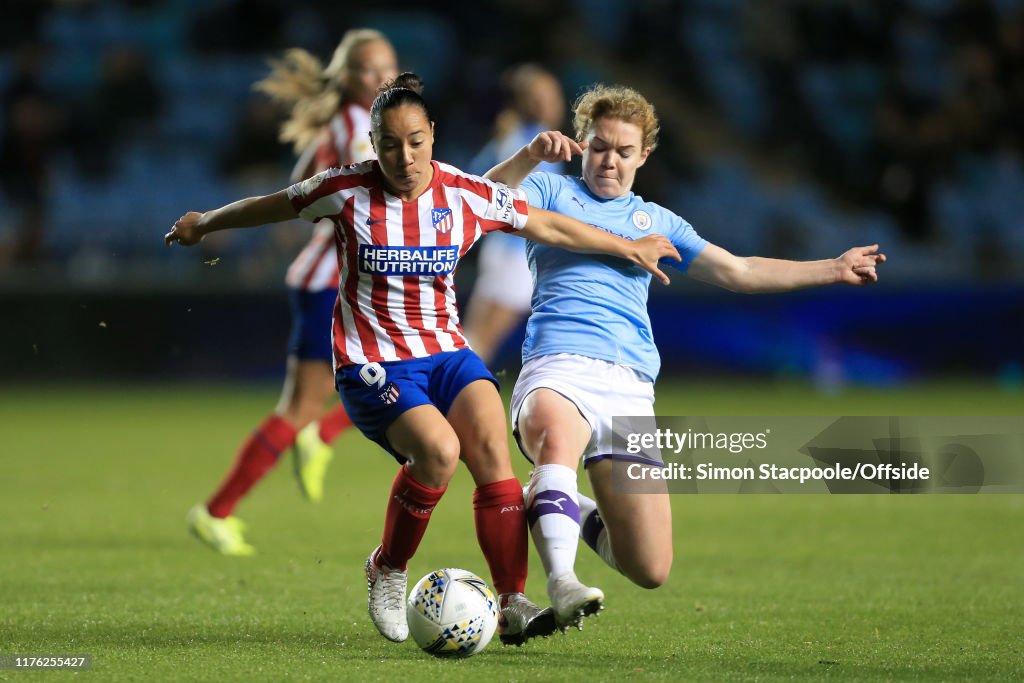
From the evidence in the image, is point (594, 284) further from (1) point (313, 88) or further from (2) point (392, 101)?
(1) point (313, 88)

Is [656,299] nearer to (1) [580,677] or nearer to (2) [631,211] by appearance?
(2) [631,211]

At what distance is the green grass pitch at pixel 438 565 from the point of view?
421 cm

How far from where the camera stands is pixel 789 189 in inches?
664

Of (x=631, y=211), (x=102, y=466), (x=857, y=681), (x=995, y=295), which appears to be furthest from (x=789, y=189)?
(x=857, y=681)

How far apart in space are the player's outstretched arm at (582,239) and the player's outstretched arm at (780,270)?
13.9 inches

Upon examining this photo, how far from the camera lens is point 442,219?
177 inches

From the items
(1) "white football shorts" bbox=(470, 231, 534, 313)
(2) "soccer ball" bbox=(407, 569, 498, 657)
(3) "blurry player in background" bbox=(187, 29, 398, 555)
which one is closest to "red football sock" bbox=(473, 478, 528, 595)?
(2) "soccer ball" bbox=(407, 569, 498, 657)

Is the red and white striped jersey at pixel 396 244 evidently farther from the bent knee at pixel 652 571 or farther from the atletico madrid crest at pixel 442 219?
the bent knee at pixel 652 571

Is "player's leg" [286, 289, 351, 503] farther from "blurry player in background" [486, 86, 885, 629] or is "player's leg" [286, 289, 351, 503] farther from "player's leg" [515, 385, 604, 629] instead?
"player's leg" [515, 385, 604, 629]

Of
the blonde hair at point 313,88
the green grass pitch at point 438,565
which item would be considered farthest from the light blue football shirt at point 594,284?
the blonde hair at point 313,88

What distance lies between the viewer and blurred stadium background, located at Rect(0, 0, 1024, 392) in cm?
1395

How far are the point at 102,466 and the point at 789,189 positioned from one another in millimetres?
9798

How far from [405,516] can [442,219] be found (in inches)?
37.9

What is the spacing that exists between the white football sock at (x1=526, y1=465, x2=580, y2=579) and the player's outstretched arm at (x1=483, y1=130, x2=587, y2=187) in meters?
1.04
